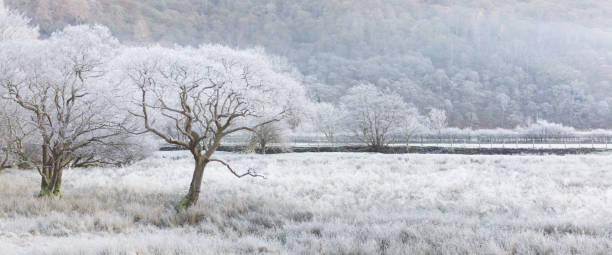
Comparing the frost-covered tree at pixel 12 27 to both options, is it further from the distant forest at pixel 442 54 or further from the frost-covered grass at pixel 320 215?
the distant forest at pixel 442 54

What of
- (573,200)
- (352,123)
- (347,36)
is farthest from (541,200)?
(347,36)

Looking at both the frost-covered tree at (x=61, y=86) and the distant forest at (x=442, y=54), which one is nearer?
the frost-covered tree at (x=61, y=86)

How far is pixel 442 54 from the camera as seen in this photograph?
170250 millimetres

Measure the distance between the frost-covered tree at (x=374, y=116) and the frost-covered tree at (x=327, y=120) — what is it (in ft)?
10.7

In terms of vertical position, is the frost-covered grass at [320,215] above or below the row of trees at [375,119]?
below

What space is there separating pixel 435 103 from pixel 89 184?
117413mm

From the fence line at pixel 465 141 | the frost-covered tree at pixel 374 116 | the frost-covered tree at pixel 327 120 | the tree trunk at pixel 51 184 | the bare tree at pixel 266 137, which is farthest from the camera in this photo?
the frost-covered tree at pixel 327 120

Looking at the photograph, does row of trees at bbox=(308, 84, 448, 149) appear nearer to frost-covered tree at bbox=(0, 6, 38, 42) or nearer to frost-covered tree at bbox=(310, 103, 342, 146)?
frost-covered tree at bbox=(310, 103, 342, 146)

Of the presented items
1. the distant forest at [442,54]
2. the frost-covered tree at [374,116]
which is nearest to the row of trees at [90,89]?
the frost-covered tree at [374,116]

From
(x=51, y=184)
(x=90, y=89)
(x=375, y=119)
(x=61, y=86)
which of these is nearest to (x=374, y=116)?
(x=375, y=119)

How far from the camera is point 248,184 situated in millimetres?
17797

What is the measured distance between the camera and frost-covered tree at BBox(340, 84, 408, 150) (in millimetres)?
40219

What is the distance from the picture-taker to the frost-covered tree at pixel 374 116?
40219 millimetres

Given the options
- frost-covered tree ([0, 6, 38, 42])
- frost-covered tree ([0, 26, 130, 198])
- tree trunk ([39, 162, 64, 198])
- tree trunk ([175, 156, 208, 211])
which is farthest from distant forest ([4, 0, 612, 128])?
tree trunk ([175, 156, 208, 211])
